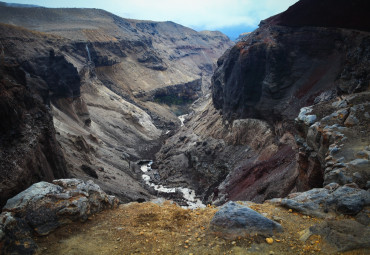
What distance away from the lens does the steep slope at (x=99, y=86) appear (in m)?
35.1

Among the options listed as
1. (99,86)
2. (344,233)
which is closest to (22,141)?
(344,233)

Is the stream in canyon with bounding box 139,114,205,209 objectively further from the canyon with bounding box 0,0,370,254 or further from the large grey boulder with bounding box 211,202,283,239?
the large grey boulder with bounding box 211,202,283,239

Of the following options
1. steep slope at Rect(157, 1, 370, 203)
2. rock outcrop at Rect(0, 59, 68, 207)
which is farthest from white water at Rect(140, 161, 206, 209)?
rock outcrop at Rect(0, 59, 68, 207)

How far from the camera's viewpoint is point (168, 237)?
10109 mm

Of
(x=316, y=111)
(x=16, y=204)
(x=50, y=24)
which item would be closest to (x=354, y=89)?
(x=316, y=111)

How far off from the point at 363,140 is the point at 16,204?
52.6ft

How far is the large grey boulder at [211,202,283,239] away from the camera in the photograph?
9.38 m

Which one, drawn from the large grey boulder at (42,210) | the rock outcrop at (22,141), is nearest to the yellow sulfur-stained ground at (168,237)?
the large grey boulder at (42,210)

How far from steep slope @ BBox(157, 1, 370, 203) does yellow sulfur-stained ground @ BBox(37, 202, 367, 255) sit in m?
8.34

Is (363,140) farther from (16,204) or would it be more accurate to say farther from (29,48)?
(29,48)

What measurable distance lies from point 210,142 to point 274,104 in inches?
488

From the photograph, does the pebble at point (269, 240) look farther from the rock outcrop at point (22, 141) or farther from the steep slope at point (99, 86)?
the steep slope at point (99, 86)

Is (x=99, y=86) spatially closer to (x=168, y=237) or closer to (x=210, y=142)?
(x=210, y=142)

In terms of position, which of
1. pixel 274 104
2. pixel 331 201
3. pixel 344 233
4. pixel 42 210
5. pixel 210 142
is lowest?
pixel 210 142
